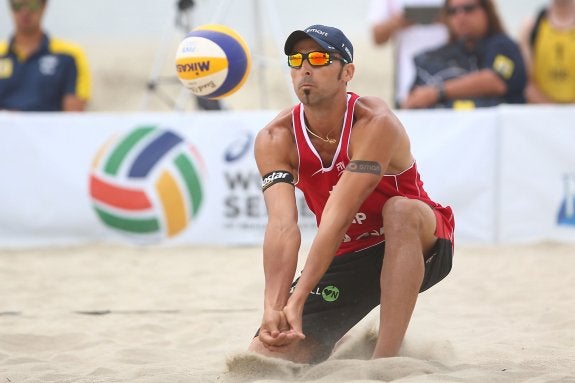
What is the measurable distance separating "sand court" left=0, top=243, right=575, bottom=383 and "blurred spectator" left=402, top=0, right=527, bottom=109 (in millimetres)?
1322

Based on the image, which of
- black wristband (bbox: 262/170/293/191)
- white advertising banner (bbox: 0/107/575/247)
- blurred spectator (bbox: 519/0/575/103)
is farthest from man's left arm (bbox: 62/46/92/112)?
black wristband (bbox: 262/170/293/191)

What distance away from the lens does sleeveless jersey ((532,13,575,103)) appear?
7957mm

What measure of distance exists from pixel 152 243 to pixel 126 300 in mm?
1692

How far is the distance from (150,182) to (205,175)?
1.35 feet

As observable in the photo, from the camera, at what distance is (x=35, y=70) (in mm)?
8305

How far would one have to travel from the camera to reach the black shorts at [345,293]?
13.4 feet

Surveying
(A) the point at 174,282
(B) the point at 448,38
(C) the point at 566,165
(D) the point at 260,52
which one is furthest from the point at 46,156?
(C) the point at 566,165

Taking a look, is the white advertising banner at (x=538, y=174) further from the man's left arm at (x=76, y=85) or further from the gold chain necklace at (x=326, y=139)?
the gold chain necklace at (x=326, y=139)

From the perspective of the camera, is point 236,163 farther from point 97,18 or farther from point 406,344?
point 97,18


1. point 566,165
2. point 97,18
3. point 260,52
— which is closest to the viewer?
point 566,165

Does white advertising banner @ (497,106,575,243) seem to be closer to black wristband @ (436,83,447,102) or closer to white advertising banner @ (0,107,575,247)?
white advertising banner @ (0,107,575,247)

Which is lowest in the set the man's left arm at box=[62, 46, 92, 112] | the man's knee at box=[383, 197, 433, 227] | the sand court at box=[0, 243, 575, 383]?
the sand court at box=[0, 243, 575, 383]

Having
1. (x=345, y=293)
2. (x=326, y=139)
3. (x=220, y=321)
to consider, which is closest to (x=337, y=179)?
(x=326, y=139)

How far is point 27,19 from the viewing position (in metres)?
8.28
